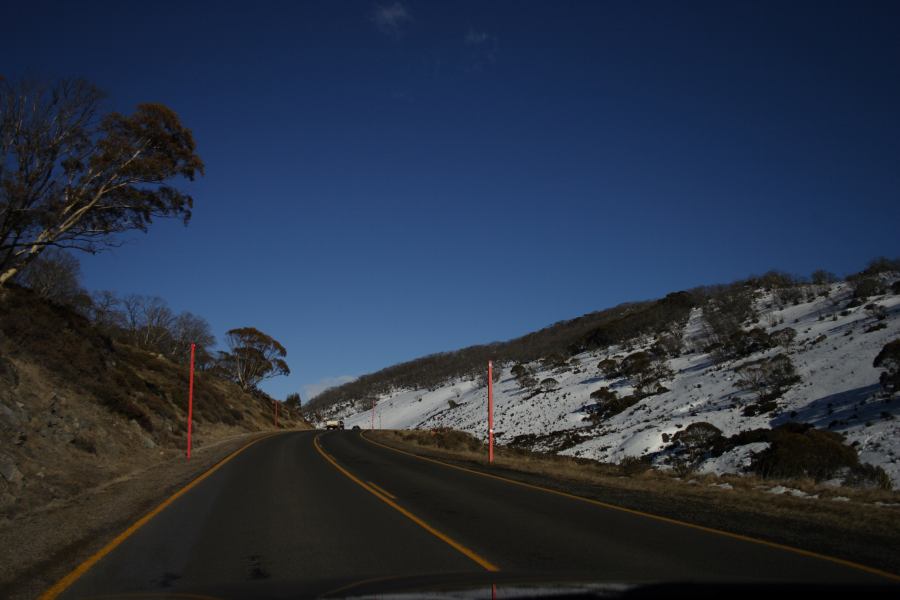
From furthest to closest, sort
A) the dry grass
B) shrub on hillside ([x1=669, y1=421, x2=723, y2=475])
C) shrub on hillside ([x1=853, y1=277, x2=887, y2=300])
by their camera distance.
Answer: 1. shrub on hillside ([x1=853, y1=277, x2=887, y2=300])
2. shrub on hillside ([x1=669, y1=421, x2=723, y2=475])
3. the dry grass

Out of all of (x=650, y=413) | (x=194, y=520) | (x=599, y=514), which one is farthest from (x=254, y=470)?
(x=650, y=413)

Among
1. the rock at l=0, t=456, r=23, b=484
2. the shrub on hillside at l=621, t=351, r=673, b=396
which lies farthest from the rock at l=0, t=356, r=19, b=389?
the shrub on hillside at l=621, t=351, r=673, b=396

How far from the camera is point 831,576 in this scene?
5930 mm

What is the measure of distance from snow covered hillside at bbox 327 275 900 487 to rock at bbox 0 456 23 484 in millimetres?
22064

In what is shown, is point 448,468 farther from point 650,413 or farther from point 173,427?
point 650,413

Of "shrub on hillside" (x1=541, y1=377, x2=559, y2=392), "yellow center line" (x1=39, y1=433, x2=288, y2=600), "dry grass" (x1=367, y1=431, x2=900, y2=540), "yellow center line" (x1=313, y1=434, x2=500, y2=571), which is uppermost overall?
"shrub on hillside" (x1=541, y1=377, x2=559, y2=392)

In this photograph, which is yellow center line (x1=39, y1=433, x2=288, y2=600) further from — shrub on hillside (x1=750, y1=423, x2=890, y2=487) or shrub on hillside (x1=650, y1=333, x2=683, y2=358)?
shrub on hillside (x1=650, y1=333, x2=683, y2=358)

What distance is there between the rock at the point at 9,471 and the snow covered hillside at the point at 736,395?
22064mm

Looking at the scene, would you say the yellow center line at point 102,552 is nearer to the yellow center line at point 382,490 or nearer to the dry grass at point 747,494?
the yellow center line at point 382,490

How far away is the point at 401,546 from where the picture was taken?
7.67 m

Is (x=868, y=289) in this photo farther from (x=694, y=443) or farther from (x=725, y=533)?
(x=725, y=533)

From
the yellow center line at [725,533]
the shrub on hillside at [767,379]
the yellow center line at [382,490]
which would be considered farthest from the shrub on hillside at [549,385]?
the yellow center line at [382,490]

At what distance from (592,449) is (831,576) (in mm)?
29699

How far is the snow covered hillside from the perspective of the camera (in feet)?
82.4
